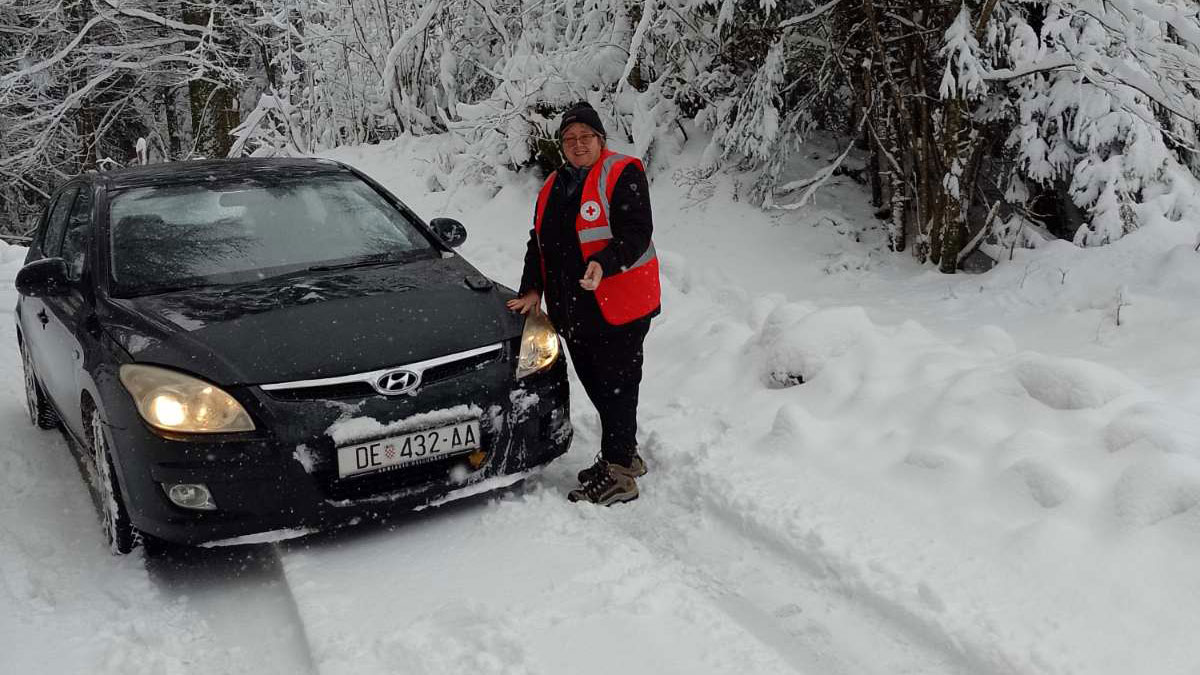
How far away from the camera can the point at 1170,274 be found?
16.6 ft

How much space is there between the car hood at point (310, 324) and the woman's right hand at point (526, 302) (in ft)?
0.16

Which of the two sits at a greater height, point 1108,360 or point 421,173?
point 1108,360

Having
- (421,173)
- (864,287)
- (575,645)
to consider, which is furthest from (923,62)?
(421,173)

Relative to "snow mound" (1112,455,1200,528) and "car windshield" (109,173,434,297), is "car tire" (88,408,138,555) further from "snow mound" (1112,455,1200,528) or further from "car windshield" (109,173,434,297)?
"snow mound" (1112,455,1200,528)

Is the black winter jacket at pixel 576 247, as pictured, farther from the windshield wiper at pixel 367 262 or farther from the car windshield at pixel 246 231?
the car windshield at pixel 246 231

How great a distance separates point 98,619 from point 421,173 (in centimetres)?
945

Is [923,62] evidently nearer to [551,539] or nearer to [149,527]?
[551,539]

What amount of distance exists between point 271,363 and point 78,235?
180 cm

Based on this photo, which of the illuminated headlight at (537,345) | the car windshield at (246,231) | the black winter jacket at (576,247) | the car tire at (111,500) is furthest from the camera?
the car windshield at (246,231)

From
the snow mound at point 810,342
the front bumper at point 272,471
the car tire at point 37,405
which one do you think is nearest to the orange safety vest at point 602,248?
the front bumper at point 272,471

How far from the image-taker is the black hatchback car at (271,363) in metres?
3.07

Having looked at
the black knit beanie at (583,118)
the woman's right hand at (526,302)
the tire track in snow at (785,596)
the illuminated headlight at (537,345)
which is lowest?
the tire track in snow at (785,596)

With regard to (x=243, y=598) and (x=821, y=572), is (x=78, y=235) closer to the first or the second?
(x=243, y=598)

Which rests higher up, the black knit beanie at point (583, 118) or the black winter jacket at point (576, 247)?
the black knit beanie at point (583, 118)
